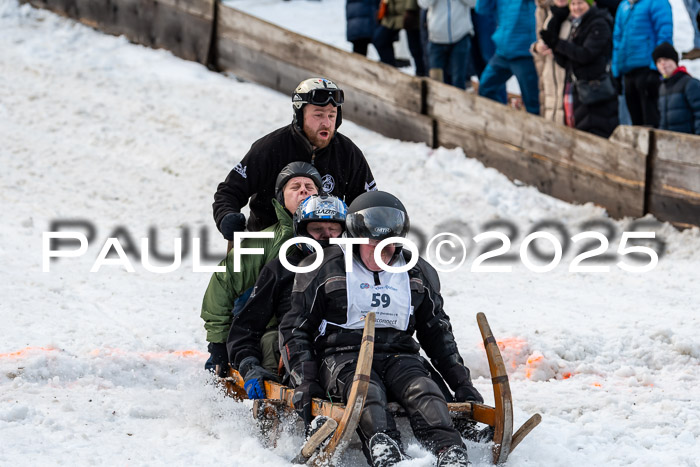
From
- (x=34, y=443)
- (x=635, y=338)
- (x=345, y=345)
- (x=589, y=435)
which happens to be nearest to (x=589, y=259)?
(x=635, y=338)

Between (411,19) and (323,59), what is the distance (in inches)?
45.7

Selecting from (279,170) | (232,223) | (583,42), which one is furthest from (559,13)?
(232,223)

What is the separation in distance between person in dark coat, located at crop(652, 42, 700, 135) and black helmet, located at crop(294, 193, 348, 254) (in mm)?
5173

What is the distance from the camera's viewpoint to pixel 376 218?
16.3 feet

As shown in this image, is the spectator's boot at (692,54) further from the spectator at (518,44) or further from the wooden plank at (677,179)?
the wooden plank at (677,179)

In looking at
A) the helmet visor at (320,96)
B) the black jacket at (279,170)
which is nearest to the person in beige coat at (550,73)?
the black jacket at (279,170)

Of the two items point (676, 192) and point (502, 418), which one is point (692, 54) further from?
point (502, 418)

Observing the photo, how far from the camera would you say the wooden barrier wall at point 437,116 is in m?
9.81

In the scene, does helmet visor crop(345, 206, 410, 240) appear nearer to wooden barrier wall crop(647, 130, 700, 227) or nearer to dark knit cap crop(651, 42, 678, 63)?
wooden barrier wall crop(647, 130, 700, 227)

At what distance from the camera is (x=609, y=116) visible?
408 inches

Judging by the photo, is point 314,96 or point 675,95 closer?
point 314,96

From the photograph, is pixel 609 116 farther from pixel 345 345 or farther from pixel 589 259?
pixel 345 345

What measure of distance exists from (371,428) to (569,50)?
626cm

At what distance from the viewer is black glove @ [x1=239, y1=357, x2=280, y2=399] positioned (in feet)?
17.2
